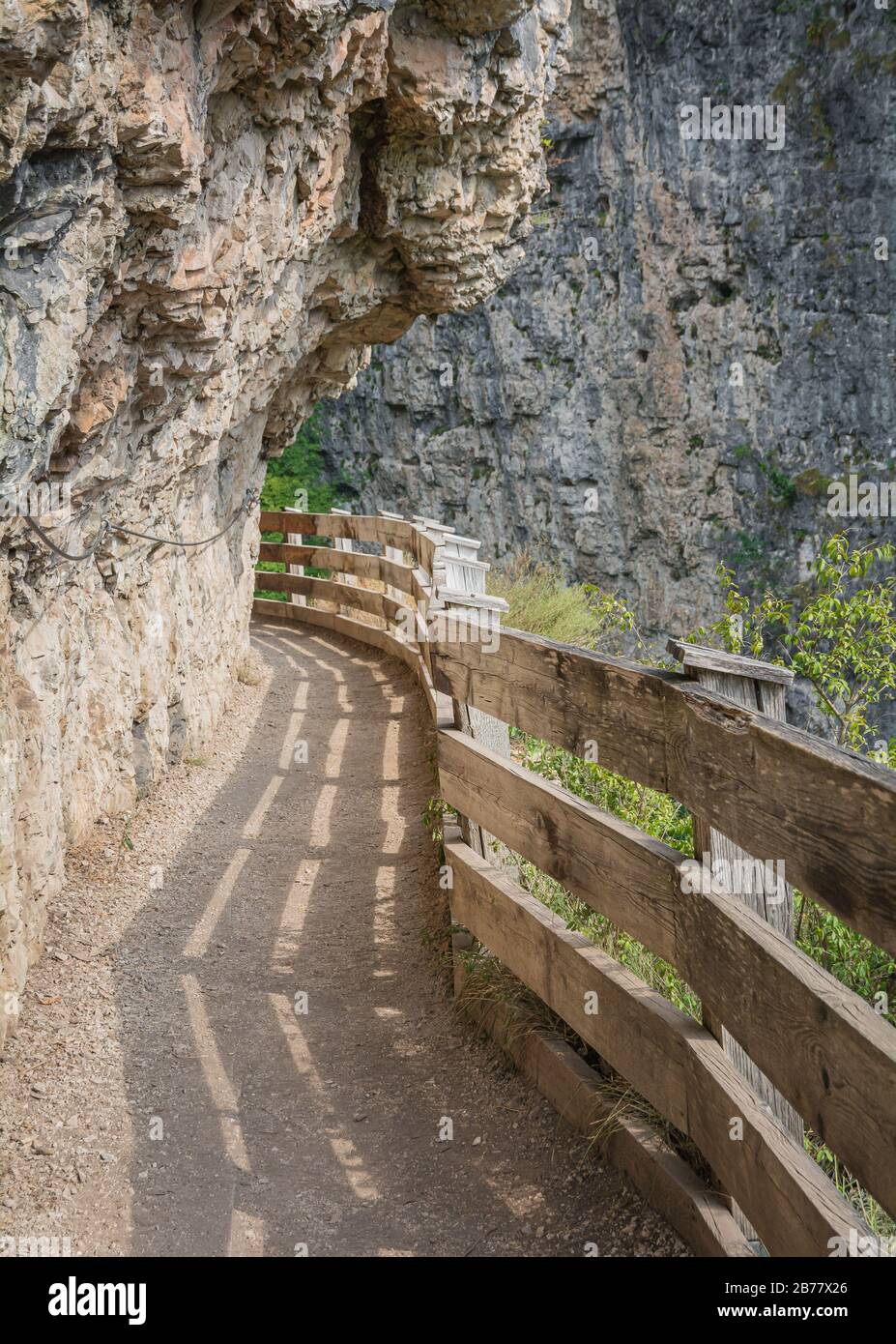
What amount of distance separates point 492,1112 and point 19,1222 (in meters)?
1.41

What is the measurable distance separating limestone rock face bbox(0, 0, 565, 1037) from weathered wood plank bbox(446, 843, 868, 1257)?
6.47 ft

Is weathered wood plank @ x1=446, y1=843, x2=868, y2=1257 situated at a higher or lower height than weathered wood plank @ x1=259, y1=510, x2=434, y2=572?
lower

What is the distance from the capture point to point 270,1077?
3.82m

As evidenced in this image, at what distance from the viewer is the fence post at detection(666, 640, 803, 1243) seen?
7.30 ft

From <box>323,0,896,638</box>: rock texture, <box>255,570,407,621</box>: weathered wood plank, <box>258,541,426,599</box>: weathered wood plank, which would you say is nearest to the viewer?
<box>258,541,426,599</box>: weathered wood plank

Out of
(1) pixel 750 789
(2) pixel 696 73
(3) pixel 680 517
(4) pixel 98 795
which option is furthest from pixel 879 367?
(1) pixel 750 789

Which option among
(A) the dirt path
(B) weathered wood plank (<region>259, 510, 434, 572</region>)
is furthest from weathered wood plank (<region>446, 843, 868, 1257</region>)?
(B) weathered wood plank (<region>259, 510, 434, 572</region>)

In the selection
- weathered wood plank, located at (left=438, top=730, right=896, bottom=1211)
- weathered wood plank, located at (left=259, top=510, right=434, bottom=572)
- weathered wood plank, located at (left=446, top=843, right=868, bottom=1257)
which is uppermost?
weathered wood plank, located at (left=259, top=510, right=434, bottom=572)

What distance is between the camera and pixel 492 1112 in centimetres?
338

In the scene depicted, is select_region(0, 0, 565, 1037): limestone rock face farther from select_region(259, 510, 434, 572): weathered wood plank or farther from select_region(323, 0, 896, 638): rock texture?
select_region(323, 0, 896, 638): rock texture

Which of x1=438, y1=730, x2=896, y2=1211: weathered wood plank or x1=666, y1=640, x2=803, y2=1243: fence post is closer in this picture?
x1=438, y1=730, x2=896, y2=1211: weathered wood plank

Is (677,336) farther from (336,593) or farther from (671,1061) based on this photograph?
(671,1061)

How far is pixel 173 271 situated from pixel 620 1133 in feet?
13.0

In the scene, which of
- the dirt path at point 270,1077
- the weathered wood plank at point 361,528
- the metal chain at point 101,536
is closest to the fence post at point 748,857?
the dirt path at point 270,1077
